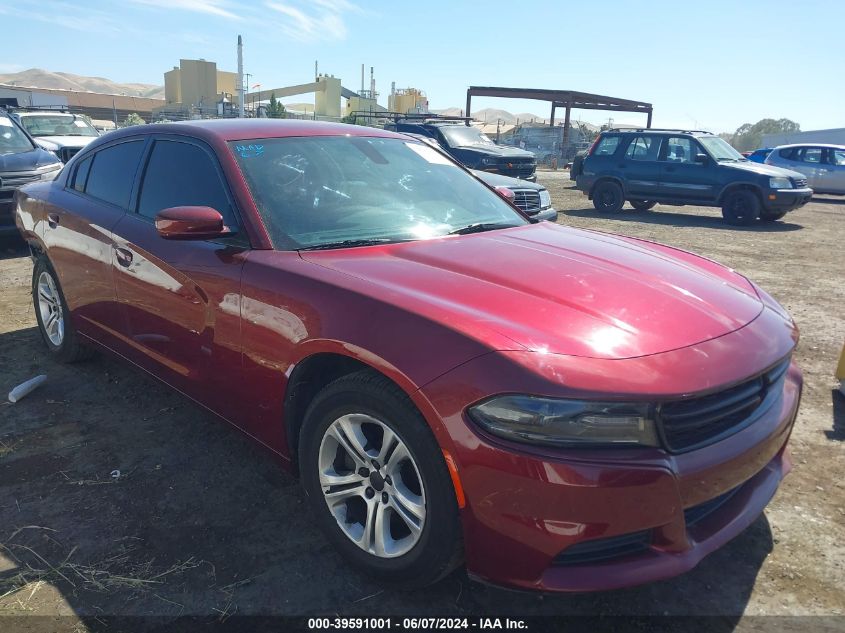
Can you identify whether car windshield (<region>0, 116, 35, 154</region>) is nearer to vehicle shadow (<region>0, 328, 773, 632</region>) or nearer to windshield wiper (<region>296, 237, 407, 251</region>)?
vehicle shadow (<region>0, 328, 773, 632</region>)

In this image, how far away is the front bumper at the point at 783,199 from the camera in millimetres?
12648

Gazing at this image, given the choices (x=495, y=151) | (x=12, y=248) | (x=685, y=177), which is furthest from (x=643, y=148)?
(x=12, y=248)

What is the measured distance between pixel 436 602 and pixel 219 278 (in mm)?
1613

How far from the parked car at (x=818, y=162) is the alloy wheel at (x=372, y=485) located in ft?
65.9

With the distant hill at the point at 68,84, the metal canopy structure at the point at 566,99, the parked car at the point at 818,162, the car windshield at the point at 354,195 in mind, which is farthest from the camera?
the distant hill at the point at 68,84

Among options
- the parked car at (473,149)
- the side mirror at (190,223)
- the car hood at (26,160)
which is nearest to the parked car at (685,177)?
the parked car at (473,149)

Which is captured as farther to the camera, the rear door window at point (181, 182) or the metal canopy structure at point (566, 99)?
the metal canopy structure at point (566, 99)

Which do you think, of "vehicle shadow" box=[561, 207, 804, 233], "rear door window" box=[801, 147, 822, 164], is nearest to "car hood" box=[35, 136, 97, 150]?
"vehicle shadow" box=[561, 207, 804, 233]

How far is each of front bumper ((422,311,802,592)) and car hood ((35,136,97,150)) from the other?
13.7 metres

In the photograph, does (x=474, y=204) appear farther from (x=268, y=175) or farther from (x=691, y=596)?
(x=691, y=596)

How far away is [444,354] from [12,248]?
9221 mm

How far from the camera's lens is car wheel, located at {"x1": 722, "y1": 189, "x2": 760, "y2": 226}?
42.0ft

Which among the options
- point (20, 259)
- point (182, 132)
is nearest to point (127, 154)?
point (182, 132)

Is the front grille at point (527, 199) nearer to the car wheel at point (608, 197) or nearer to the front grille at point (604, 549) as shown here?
the car wheel at point (608, 197)
